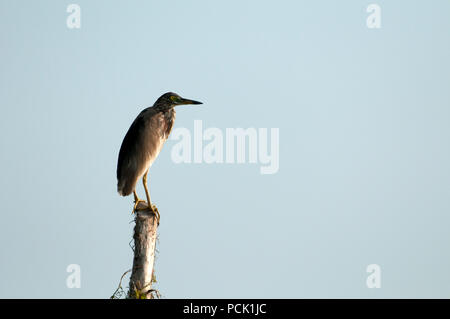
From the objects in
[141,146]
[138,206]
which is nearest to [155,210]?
[138,206]

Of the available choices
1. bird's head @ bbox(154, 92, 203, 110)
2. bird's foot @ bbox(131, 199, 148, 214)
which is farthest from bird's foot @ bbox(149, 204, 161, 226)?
bird's head @ bbox(154, 92, 203, 110)

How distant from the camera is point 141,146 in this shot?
423 inches

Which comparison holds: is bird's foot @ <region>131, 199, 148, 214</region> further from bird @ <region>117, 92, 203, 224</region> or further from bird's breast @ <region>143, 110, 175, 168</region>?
bird's breast @ <region>143, 110, 175, 168</region>

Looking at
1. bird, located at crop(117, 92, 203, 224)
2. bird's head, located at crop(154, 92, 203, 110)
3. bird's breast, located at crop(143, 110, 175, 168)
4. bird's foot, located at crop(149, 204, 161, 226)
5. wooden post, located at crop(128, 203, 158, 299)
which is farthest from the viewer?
bird's head, located at crop(154, 92, 203, 110)

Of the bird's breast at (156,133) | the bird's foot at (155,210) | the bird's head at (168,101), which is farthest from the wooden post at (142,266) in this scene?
the bird's head at (168,101)

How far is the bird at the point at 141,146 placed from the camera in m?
10.5

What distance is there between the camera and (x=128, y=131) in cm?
1094

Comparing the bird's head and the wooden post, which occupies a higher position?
the bird's head

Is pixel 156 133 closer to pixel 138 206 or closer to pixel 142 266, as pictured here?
pixel 138 206

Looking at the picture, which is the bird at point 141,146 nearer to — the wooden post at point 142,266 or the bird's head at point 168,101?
the bird's head at point 168,101

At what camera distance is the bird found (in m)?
10.5

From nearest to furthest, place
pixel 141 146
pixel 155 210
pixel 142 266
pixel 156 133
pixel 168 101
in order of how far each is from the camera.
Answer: pixel 142 266
pixel 155 210
pixel 141 146
pixel 156 133
pixel 168 101
